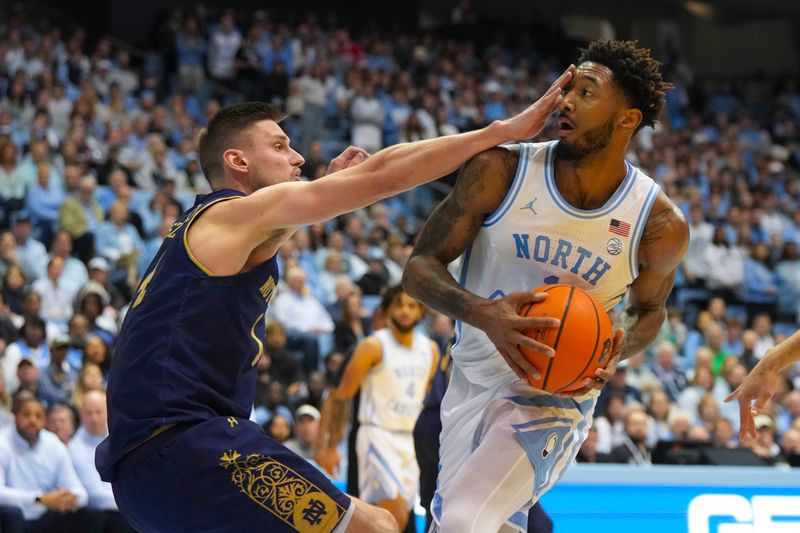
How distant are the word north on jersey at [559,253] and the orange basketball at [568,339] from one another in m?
0.29

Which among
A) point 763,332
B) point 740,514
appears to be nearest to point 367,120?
point 763,332

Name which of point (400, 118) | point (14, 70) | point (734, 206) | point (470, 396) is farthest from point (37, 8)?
point (470, 396)

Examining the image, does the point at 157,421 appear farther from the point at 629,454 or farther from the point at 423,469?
the point at 629,454

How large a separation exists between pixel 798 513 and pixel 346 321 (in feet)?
16.4

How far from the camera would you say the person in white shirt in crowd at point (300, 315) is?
36.3 feet

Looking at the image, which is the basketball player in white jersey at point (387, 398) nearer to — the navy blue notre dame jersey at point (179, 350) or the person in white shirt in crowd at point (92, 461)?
the person in white shirt in crowd at point (92, 461)

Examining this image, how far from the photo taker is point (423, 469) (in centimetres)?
586

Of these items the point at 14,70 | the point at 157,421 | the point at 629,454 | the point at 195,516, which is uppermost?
the point at 14,70

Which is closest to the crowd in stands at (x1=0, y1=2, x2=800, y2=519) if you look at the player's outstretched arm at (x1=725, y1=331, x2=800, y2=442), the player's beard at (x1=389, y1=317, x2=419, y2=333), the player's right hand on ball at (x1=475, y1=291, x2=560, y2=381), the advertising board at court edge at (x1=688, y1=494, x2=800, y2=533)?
the player's beard at (x1=389, y1=317, x2=419, y2=333)

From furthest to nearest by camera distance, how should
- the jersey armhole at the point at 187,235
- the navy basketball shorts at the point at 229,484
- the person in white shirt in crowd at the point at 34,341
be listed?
the person in white shirt in crowd at the point at 34,341
the jersey armhole at the point at 187,235
the navy basketball shorts at the point at 229,484

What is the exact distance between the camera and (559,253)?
4039mm

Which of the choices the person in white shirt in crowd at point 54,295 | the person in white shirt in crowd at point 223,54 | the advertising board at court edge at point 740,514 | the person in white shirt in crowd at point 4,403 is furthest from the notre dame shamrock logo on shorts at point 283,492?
the person in white shirt in crowd at point 223,54

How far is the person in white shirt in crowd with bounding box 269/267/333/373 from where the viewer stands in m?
11.1

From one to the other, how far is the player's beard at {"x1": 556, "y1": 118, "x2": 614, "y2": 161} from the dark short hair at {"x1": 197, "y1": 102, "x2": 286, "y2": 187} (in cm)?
109
